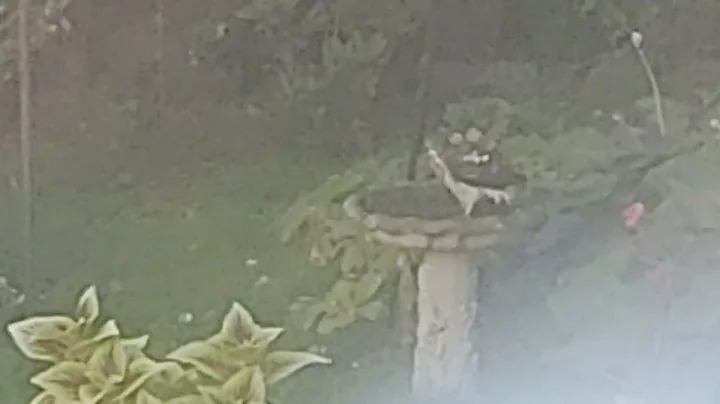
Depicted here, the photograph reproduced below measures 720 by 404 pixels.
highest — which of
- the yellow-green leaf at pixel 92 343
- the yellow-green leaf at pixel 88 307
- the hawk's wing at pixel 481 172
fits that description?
the hawk's wing at pixel 481 172

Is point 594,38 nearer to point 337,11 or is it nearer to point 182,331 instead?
point 337,11

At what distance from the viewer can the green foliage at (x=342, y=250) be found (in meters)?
0.96

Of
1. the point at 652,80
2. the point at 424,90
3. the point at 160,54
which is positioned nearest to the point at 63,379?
the point at 160,54

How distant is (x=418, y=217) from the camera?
3.13ft

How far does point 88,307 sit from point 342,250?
0.26 m

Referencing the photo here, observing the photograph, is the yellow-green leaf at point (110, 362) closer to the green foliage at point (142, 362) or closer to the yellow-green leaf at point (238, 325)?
the green foliage at point (142, 362)

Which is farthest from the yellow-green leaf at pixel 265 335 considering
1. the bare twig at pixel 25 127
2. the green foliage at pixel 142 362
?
the bare twig at pixel 25 127

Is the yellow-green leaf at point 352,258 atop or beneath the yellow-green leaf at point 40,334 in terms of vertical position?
atop

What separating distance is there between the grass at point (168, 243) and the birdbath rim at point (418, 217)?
56 millimetres

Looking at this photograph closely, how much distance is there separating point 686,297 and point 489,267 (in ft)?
0.72

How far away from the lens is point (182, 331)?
96 cm

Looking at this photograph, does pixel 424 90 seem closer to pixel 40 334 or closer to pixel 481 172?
pixel 481 172

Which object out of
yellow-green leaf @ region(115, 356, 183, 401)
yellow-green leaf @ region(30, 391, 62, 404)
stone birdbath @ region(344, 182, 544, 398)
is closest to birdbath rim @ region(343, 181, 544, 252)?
stone birdbath @ region(344, 182, 544, 398)

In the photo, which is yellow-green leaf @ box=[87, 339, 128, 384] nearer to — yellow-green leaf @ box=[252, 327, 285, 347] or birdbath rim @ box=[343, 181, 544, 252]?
yellow-green leaf @ box=[252, 327, 285, 347]
